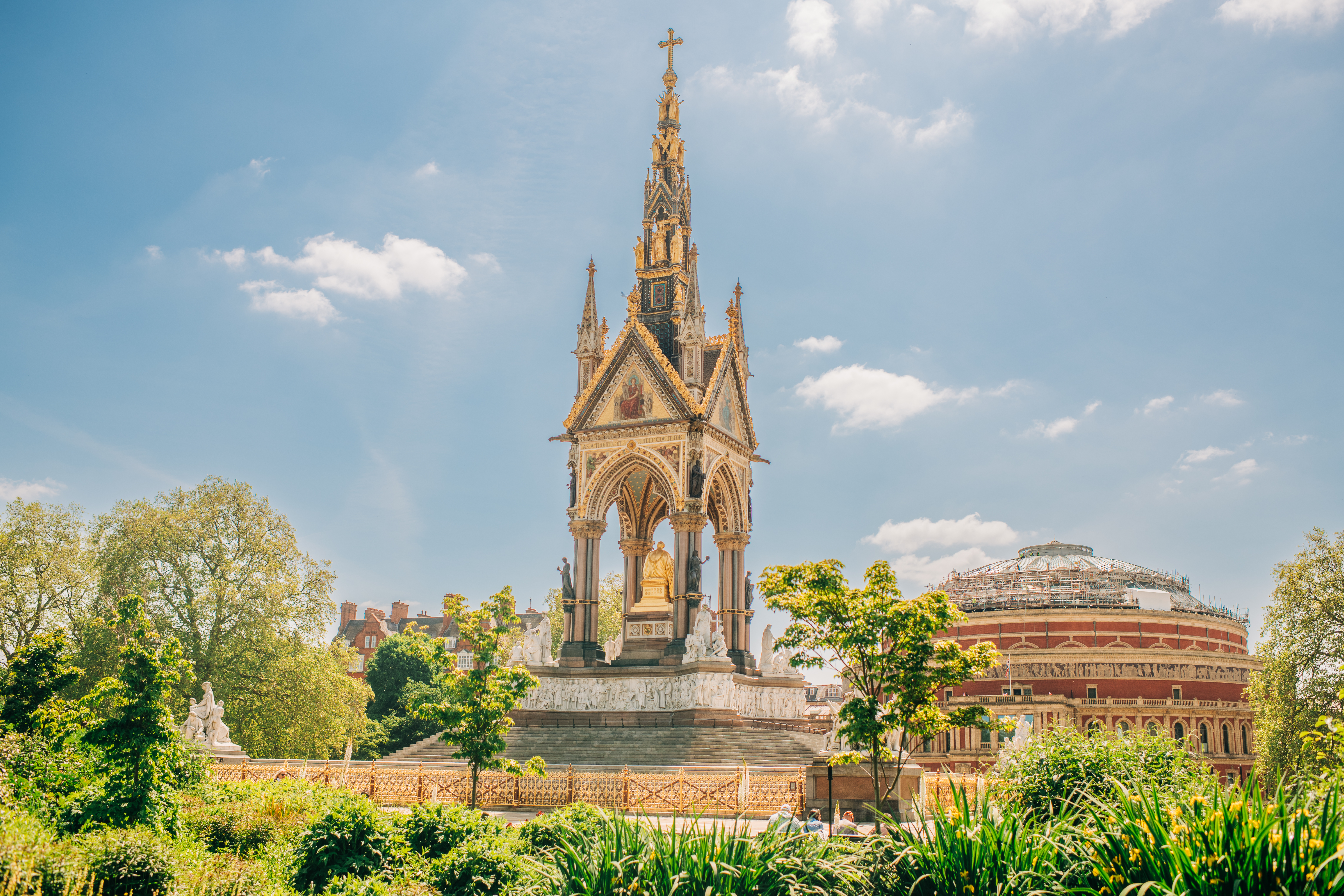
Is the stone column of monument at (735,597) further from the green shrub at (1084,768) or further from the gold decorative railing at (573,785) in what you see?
the green shrub at (1084,768)

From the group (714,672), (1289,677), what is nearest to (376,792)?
(714,672)

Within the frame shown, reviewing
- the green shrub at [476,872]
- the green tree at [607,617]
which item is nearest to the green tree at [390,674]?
the green tree at [607,617]

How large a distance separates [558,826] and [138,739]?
6.32 m

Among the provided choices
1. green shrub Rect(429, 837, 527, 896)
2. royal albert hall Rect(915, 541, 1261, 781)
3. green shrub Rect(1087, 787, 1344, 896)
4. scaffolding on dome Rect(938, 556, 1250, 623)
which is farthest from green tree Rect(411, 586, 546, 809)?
scaffolding on dome Rect(938, 556, 1250, 623)

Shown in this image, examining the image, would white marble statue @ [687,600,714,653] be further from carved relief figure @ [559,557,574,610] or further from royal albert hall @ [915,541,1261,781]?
royal albert hall @ [915,541,1261,781]

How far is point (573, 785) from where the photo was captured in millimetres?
22531

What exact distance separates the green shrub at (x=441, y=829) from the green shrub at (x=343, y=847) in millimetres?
339

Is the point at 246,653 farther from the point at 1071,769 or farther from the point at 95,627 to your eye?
the point at 1071,769

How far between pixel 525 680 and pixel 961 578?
2223 inches

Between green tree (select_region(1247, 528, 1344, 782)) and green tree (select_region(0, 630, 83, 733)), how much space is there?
3322cm

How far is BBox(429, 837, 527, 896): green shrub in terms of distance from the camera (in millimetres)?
10367

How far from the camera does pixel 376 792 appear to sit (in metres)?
23.6

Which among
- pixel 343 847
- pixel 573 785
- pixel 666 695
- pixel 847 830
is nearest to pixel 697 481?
pixel 666 695

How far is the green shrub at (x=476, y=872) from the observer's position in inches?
408
